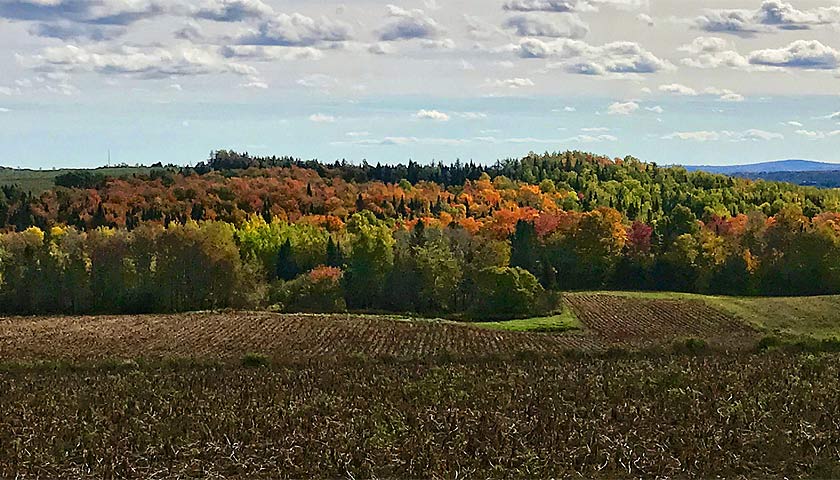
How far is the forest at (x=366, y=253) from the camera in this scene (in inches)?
3164

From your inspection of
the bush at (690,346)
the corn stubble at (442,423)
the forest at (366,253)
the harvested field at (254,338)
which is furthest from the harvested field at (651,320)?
the corn stubble at (442,423)

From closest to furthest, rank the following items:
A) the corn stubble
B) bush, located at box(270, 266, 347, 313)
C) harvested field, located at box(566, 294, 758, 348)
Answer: the corn stubble
harvested field, located at box(566, 294, 758, 348)
bush, located at box(270, 266, 347, 313)

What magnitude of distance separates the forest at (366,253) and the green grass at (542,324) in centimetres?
380

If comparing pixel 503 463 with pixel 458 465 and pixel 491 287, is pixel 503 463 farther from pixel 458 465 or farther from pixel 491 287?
pixel 491 287

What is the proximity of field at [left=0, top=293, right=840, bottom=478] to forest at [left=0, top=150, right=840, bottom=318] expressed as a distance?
40.6 metres

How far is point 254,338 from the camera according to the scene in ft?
184

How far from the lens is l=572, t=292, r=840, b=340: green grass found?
6072 cm

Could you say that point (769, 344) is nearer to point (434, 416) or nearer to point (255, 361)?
point (255, 361)

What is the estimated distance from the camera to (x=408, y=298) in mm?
80250

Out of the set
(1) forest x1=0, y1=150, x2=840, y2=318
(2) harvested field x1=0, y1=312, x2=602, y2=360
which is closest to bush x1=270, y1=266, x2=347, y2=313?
(1) forest x1=0, y1=150, x2=840, y2=318

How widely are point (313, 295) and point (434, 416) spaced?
5953 centimetres

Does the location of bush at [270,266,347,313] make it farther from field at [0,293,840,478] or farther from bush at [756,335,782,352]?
bush at [756,335,782,352]

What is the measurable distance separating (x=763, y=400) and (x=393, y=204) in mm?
120829

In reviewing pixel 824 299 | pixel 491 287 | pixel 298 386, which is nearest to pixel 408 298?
pixel 491 287
